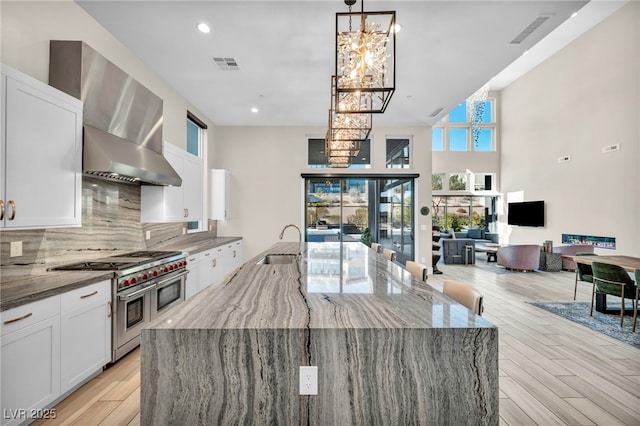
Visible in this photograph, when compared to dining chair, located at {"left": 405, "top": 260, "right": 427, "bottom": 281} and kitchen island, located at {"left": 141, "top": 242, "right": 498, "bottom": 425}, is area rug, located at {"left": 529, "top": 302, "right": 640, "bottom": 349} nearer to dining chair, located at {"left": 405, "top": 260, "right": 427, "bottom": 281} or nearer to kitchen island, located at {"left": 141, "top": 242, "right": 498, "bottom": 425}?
dining chair, located at {"left": 405, "top": 260, "right": 427, "bottom": 281}

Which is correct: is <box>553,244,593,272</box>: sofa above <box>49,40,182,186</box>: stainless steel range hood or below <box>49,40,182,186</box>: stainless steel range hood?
below

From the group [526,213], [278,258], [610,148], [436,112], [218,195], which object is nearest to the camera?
[278,258]

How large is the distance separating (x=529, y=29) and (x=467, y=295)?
3.27m

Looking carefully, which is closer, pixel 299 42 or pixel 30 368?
pixel 30 368

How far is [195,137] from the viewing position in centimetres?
614

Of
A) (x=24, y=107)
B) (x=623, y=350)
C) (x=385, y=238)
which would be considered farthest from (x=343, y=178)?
(x=24, y=107)

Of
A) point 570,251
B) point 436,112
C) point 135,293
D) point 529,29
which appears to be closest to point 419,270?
point 135,293

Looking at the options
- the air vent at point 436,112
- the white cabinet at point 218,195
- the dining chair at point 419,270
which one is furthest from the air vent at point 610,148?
the white cabinet at point 218,195

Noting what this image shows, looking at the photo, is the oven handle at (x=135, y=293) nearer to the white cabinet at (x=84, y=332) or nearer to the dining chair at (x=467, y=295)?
the white cabinet at (x=84, y=332)

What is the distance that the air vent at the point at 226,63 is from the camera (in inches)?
156

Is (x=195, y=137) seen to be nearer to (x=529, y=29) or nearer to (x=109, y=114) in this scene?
(x=109, y=114)

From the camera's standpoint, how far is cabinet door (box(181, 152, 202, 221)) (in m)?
4.54

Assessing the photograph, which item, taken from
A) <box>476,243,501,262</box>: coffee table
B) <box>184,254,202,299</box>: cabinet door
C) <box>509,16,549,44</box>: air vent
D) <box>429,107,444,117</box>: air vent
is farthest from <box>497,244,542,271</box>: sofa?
<box>184,254,202,299</box>: cabinet door

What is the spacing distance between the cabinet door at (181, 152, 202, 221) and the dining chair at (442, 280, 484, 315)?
3.88 m
